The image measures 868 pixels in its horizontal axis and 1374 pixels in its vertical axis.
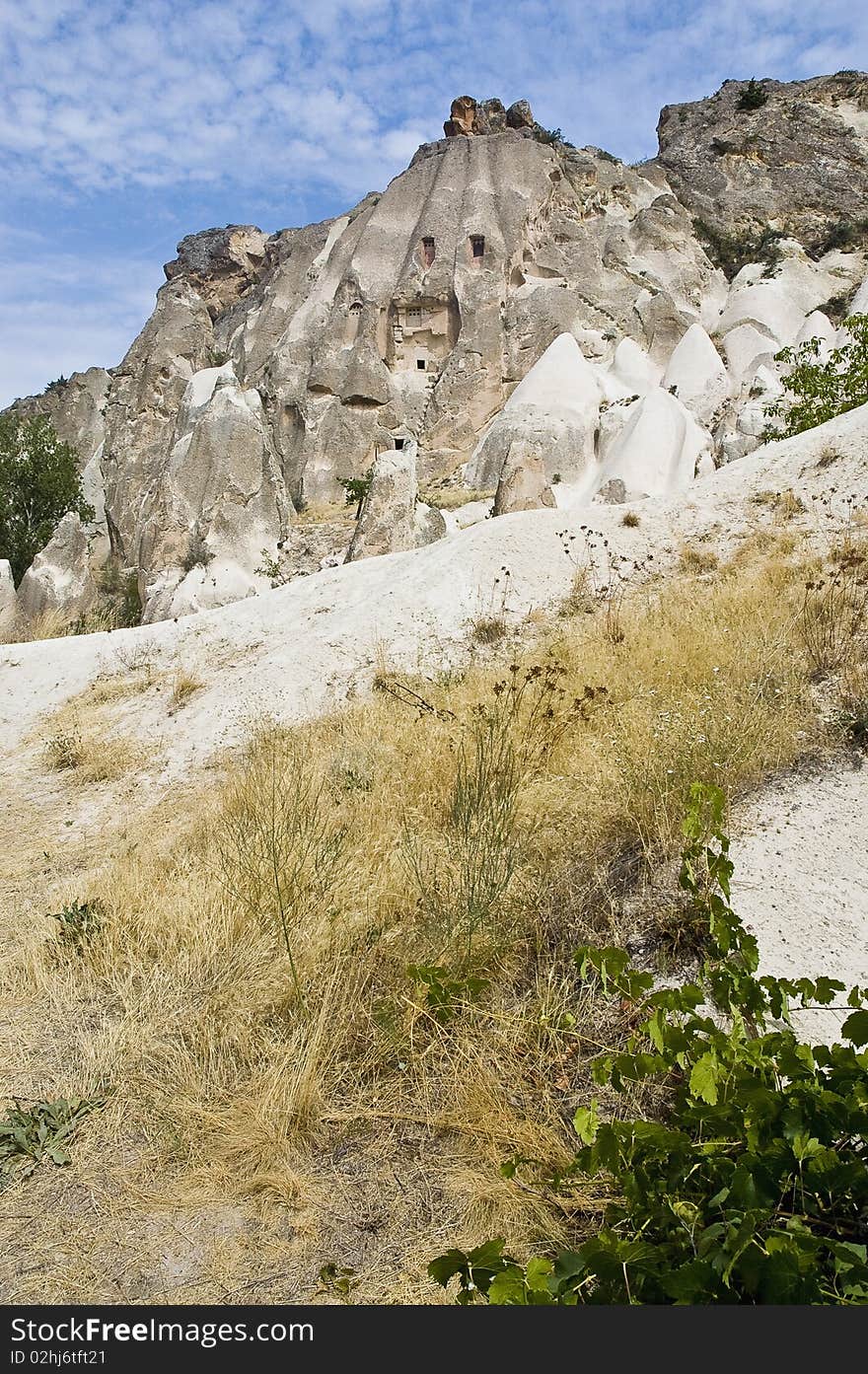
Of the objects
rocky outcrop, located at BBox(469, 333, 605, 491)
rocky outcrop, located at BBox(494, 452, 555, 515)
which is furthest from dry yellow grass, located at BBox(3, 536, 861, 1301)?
rocky outcrop, located at BBox(469, 333, 605, 491)

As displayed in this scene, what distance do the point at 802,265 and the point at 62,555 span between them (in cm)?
2941

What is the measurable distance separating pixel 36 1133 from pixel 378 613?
19.6ft

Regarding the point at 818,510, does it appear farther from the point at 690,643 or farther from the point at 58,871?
the point at 58,871

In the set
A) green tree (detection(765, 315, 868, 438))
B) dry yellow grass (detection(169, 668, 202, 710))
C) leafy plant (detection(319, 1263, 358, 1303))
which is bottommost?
leafy plant (detection(319, 1263, 358, 1303))

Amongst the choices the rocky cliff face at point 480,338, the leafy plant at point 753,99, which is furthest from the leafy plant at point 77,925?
the leafy plant at point 753,99

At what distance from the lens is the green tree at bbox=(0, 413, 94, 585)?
26.7 m

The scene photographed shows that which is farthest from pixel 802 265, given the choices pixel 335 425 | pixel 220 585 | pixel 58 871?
pixel 58 871

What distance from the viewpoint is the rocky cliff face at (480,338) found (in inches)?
830

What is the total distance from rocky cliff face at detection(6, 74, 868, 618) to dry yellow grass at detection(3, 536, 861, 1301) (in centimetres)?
1643

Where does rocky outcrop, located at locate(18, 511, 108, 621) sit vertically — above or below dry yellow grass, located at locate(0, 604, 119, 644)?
above

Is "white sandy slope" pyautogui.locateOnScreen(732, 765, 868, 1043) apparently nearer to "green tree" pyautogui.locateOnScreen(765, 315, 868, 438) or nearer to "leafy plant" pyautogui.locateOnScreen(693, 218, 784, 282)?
"green tree" pyautogui.locateOnScreen(765, 315, 868, 438)

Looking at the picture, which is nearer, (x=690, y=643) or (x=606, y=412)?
(x=690, y=643)

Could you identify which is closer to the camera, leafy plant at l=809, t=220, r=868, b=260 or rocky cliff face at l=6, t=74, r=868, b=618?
rocky cliff face at l=6, t=74, r=868, b=618

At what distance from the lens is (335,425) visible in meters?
27.8
